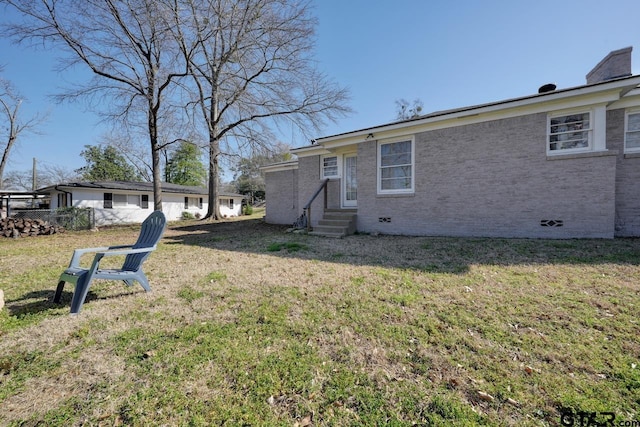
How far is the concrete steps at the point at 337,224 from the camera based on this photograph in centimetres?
919

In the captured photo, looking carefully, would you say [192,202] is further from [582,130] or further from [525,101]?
[582,130]

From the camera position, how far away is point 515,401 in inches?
72.2

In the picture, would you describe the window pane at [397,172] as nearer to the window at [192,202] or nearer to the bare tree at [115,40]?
the bare tree at [115,40]

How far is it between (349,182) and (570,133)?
22.4 feet

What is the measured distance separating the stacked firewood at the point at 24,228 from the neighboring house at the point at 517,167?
47.3 feet

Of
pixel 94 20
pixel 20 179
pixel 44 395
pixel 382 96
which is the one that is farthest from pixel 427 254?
pixel 20 179

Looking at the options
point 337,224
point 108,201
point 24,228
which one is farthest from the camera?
point 108,201

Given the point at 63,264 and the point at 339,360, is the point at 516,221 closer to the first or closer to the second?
the point at 339,360

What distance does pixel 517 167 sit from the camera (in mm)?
7098

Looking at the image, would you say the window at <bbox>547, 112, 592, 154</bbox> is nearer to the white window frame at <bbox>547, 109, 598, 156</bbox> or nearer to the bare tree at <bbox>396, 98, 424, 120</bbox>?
the white window frame at <bbox>547, 109, 598, 156</bbox>

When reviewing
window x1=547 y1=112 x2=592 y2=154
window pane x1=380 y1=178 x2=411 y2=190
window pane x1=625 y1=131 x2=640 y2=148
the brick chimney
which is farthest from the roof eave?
the brick chimney

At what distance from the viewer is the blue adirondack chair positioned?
331 centimetres

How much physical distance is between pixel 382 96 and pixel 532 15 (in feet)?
23.3

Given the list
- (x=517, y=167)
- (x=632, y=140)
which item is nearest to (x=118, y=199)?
(x=517, y=167)
